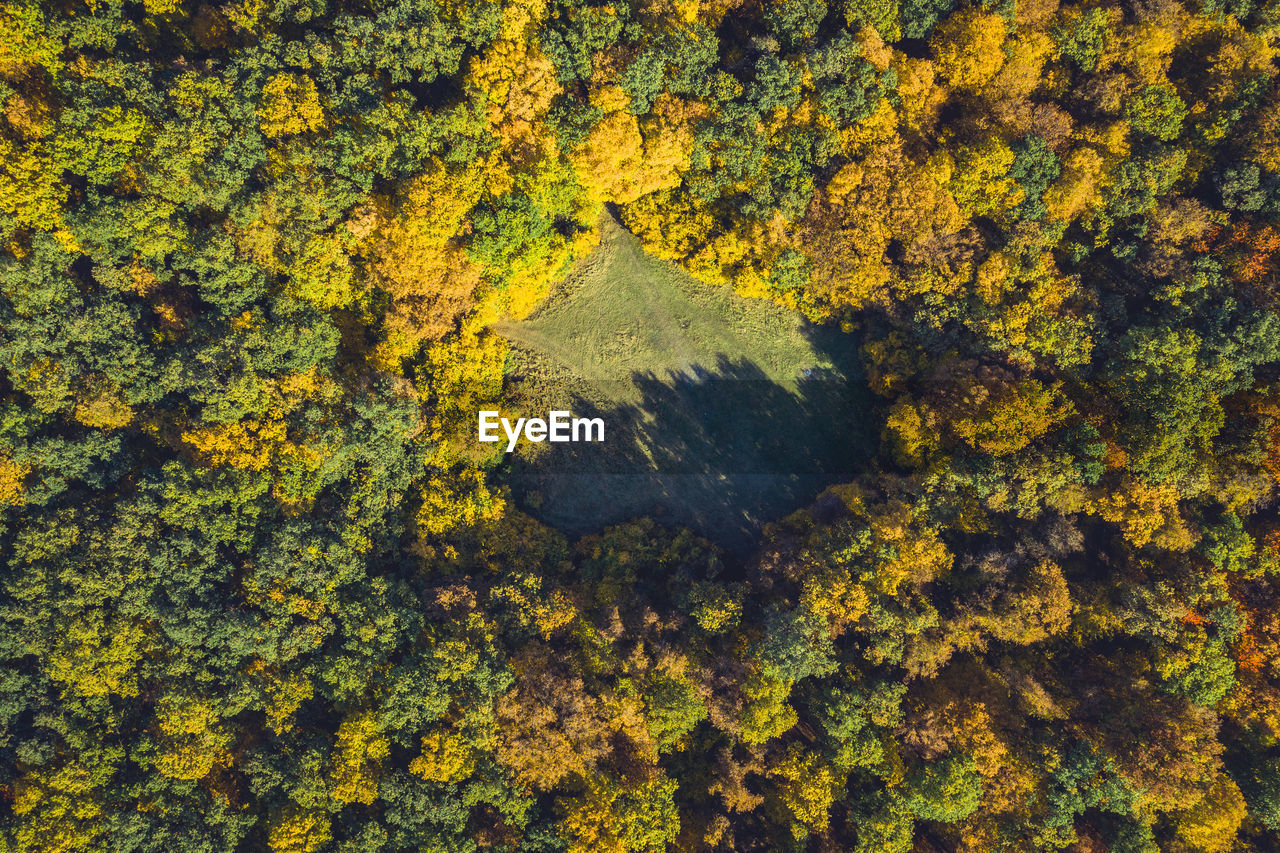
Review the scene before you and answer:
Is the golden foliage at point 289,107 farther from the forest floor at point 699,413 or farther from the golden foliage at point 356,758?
the golden foliage at point 356,758

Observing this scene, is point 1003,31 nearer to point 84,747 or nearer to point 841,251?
point 841,251

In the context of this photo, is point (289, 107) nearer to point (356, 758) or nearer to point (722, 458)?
point (722, 458)

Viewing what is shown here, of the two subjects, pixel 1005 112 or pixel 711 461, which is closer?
pixel 1005 112

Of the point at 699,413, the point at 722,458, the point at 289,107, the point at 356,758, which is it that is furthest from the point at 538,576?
the point at 289,107

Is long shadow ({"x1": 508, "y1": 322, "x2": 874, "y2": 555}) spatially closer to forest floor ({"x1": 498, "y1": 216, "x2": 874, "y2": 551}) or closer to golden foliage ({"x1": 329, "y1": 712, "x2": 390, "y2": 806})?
forest floor ({"x1": 498, "y1": 216, "x2": 874, "y2": 551})

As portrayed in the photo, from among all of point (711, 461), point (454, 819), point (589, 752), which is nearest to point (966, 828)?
point (589, 752)

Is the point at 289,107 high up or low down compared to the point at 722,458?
up

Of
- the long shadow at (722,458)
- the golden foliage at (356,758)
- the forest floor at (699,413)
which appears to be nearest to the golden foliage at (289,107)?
the forest floor at (699,413)
